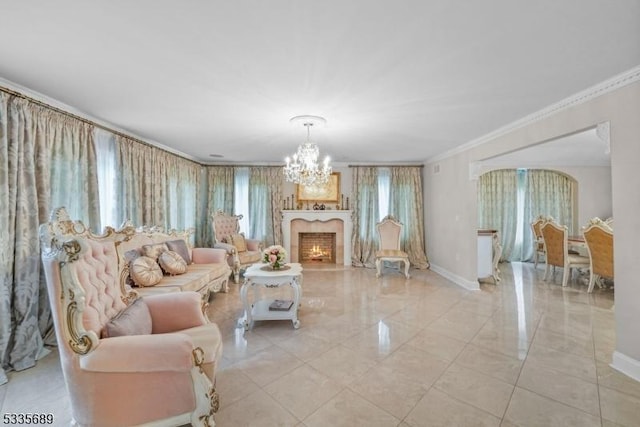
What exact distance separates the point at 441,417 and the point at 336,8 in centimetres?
252

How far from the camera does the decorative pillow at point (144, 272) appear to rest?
287 centimetres

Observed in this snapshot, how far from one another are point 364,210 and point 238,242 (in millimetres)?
2928

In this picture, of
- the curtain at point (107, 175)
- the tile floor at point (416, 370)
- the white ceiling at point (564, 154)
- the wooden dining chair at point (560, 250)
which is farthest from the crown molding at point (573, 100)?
the curtain at point (107, 175)

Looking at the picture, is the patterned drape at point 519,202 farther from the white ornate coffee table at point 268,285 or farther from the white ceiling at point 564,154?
the white ornate coffee table at point 268,285

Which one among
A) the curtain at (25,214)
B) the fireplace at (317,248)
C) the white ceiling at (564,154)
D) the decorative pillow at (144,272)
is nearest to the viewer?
the curtain at (25,214)

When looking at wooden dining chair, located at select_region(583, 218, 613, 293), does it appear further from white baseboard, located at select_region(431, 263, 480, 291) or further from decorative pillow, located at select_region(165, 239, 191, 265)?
decorative pillow, located at select_region(165, 239, 191, 265)

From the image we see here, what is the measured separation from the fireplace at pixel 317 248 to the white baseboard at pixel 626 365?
4697mm

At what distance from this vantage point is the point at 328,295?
4020mm

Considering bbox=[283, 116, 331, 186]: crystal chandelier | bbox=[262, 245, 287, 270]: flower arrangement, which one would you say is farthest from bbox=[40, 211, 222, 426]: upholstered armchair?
bbox=[283, 116, 331, 186]: crystal chandelier

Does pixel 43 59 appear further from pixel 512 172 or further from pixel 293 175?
pixel 512 172

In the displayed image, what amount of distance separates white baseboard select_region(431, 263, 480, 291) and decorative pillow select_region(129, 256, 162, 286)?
4.58 m

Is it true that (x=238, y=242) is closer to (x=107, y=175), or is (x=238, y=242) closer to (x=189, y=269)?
(x=189, y=269)

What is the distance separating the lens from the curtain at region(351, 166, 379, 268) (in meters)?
6.11

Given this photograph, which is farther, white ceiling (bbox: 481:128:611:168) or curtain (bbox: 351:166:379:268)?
curtain (bbox: 351:166:379:268)
